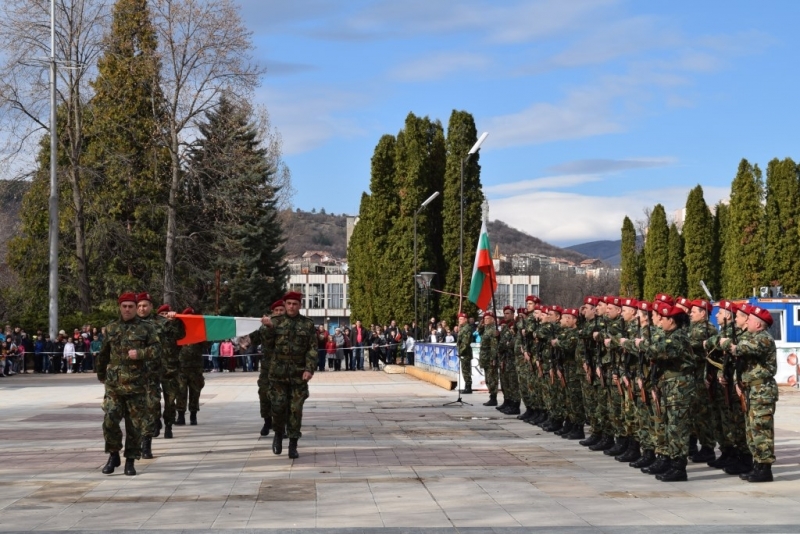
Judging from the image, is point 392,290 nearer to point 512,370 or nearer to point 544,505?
point 512,370

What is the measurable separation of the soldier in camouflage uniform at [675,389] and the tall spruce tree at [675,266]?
70290 mm

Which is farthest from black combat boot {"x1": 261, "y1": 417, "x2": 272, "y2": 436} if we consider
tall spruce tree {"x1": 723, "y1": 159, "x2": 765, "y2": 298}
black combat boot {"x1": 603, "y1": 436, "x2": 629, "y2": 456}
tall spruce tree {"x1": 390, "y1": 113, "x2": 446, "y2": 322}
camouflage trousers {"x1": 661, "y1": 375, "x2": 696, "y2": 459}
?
tall spruce tree {"x1": 723, "y1": 159, "x2": 765, "y2": 298}

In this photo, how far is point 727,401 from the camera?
42.8 ft

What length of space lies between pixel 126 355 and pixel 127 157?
37.2 m

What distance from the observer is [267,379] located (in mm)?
16031

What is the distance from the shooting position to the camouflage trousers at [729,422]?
42.4 ft

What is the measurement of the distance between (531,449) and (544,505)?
16.9 ft

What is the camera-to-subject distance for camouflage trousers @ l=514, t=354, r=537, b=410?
19359mm

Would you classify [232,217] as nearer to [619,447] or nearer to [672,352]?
[619,447]

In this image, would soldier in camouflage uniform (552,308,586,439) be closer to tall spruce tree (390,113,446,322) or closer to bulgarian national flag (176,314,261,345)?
bulgarian national flag (176,314,261,345)

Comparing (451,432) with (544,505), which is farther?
(451,432)

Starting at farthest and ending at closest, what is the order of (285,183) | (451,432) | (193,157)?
(285,183) < (193,157) < (451,432)

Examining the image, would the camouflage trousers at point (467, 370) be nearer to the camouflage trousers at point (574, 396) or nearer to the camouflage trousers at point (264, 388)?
the camouflage trousers at point (574, 396)

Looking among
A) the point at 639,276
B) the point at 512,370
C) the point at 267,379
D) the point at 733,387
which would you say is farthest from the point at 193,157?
the point at 639,276
